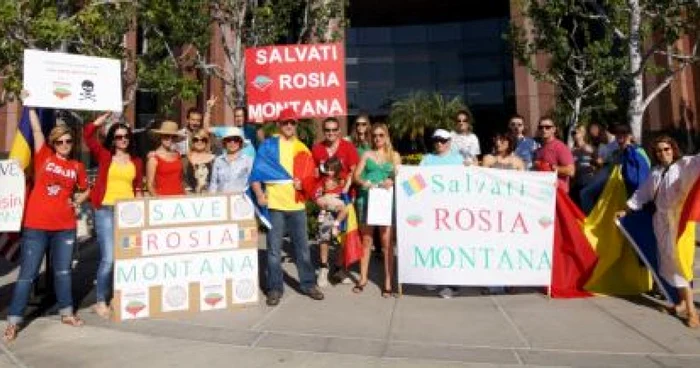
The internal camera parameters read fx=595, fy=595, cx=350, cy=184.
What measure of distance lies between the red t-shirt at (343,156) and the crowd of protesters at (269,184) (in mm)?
12

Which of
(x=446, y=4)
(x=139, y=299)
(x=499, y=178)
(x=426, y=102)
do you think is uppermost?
(x=446, y=4)

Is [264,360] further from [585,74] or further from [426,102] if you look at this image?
[426,102]

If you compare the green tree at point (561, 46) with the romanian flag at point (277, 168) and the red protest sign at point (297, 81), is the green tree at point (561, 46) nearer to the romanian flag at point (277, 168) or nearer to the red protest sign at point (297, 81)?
the red protest sign at point (297, 81)

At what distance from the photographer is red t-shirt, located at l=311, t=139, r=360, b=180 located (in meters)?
7.00

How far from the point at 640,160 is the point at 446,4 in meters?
37.5

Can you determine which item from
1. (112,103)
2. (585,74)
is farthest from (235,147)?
(585,74)

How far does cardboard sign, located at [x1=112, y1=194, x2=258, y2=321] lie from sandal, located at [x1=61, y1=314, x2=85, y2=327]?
32 centimetres

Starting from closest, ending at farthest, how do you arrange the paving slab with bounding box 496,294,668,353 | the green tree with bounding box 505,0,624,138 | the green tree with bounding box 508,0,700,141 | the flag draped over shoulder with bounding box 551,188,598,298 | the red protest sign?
the paving slab with bounding box 496,294,668,353 < the flag draped over shoulder with bounding box 551,188,598,298 < the red protest sign < the green tree with bounding box 508,0,700,141 < the green tree with bounding box 505,0,624,138

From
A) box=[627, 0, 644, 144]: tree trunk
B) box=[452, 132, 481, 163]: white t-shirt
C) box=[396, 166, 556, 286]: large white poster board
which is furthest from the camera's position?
box=[627, 0, 644, 144]: tree trunk

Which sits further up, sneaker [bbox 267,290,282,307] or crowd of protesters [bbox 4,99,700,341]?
crowd of protesters [bbox 4,99,700,341]

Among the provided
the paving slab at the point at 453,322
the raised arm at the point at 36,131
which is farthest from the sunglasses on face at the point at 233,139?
Result: the paving slab at the point at 453,322

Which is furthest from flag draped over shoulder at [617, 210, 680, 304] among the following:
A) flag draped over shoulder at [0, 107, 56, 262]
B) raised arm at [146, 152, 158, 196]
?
flag draped over shoulder at [0, 107, 56, 262]

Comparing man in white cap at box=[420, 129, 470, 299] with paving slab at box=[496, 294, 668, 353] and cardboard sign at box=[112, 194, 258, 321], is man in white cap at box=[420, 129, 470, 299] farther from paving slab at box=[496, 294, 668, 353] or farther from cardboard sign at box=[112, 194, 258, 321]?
cardboard sign at box=[112, 194, 258, 321]

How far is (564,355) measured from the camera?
462cm
